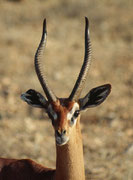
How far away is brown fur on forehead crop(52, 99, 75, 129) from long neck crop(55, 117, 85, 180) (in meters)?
0.30

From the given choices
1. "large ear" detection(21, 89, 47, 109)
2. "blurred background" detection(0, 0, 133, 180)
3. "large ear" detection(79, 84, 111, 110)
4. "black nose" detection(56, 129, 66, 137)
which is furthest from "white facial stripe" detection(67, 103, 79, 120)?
"blurred background" detection(0, 0, 133, 180)

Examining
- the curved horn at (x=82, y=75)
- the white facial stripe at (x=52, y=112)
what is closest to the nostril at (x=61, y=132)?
the white facial stripe at (x=52, y=112)

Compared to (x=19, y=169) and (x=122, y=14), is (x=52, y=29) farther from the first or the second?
(x=19, y=169)

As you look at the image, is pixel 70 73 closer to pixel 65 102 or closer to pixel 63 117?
pixel 65 102

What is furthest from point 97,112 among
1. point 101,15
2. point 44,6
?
point 44,6

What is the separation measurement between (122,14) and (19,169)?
44.9 ft

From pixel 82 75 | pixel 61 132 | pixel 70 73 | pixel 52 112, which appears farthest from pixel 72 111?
pixel 70 73

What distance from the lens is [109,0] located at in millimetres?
21641

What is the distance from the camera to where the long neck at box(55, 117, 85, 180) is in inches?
260

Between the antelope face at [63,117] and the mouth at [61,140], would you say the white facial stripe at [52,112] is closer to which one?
the antelope face at [63,117]

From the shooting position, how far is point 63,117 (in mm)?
6375

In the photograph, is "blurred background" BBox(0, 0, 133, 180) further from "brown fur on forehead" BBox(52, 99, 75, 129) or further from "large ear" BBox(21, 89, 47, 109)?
"brown fur on forehead" BBox(52, 99, 75, 129)

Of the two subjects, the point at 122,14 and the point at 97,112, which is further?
the point at 122,14

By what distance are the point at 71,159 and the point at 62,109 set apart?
29.1 inches
